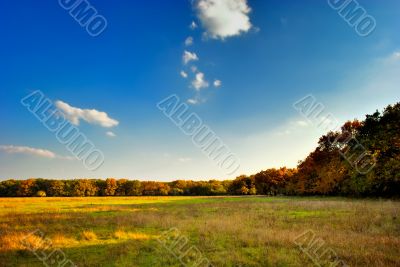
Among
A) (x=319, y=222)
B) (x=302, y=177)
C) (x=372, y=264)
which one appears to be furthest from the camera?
(x=302, y=177)

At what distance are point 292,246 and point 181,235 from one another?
17.4 ft

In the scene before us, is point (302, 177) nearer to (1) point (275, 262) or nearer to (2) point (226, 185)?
(2) point (226, 185)

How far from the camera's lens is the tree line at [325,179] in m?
38.5

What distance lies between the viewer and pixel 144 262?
992 centimetres

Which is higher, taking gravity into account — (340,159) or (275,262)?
(340,159)

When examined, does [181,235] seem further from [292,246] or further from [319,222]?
[319,222]

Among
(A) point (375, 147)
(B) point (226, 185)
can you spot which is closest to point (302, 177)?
(A) point (375, 147)

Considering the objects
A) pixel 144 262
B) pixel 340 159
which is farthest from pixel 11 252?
pixel 340 159

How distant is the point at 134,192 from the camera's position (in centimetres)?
10306

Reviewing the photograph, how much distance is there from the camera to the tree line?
126 ft

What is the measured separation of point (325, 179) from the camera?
5284 cm

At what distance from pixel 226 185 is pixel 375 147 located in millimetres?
67530

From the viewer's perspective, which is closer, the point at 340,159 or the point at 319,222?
the point at 319,222

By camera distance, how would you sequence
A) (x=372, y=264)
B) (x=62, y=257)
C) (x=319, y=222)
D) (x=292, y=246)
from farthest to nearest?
(x=319, y=222), (x=292, y=246), (x=62, y=257), (x=372, y=264)
